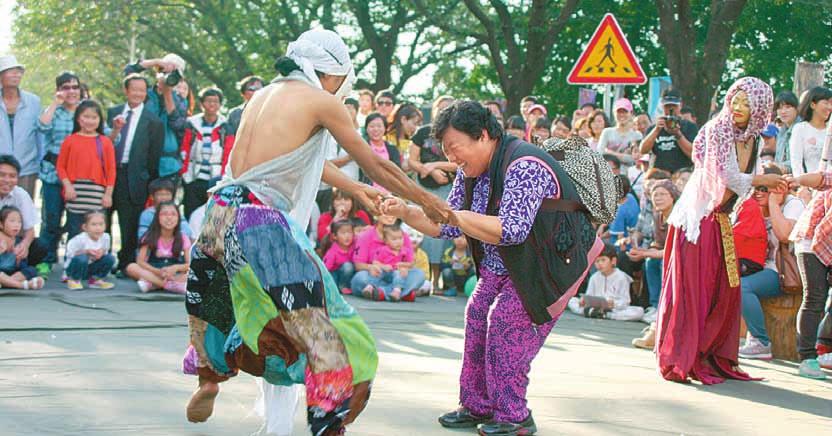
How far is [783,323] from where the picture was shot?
9086mm

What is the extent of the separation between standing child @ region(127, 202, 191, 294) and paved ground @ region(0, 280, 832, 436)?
1282mm

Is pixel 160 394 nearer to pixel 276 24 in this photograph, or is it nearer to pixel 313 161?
pixel 313 161

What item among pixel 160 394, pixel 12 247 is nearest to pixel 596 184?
pixel 160 394

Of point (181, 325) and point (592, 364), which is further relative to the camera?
point (181, 325)

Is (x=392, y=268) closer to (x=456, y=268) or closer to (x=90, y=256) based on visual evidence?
(x=456, y=268)

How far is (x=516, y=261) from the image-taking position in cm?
570

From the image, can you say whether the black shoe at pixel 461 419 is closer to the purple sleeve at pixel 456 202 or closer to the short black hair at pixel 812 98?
the purple sleeve at pixel 456 202

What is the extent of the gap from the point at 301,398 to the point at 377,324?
3.26 m

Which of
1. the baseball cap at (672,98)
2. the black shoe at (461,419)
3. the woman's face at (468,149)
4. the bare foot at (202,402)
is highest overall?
the baseball cap at (672,98)

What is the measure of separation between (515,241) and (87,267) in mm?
6454

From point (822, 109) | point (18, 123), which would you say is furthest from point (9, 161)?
point (822, 109)

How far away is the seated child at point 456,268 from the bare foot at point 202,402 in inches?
274

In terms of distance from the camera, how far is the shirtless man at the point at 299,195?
4918 mm

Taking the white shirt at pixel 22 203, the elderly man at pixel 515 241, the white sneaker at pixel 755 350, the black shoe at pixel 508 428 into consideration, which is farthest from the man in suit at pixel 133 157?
the black shoe at pixel 508 428
